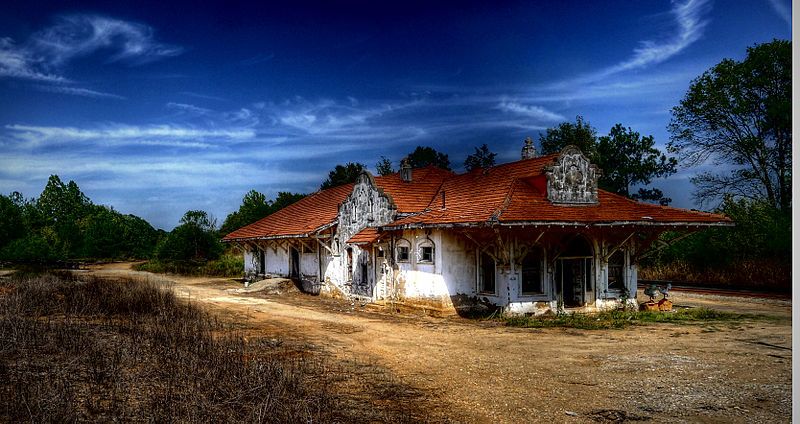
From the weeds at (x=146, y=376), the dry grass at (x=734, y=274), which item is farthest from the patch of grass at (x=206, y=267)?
the dry grass at (x=734, y=274)

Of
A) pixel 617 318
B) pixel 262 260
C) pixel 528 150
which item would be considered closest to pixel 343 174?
pixel 262 260

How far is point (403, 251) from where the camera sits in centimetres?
1788

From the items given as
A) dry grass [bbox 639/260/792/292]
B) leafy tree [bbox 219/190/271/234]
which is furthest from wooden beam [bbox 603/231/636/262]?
leafy tree [bbox 219/190/271/234]

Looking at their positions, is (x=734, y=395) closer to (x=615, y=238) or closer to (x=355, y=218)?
(x=615, y=238)

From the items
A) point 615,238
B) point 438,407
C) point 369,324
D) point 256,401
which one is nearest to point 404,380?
point 438,407

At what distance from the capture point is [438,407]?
712cm

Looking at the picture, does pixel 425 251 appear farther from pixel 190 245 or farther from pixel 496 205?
pixel 190 245

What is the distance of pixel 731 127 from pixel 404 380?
2556 centimetres

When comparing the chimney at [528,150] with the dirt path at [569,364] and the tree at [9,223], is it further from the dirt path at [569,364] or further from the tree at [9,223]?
the tree at [9,223]

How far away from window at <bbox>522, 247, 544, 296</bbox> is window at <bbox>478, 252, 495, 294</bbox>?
37.9 inches

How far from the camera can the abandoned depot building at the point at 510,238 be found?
1545 centimetres

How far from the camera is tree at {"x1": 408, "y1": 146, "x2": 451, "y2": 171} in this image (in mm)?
43062

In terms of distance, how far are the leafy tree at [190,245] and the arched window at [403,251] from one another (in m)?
24.6

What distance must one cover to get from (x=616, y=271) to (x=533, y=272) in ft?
9.92
